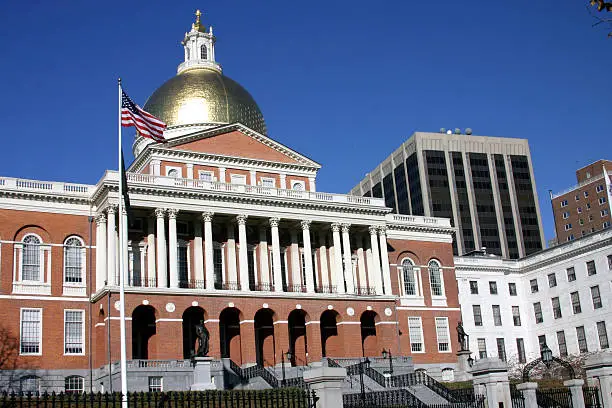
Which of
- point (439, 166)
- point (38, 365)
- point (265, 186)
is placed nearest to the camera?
point (38, 365)

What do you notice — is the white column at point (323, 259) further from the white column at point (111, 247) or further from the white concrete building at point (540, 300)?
the white concrete building at point (540, 300)

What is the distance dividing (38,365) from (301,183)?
26.5 metres

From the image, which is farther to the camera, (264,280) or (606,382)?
(264,280)

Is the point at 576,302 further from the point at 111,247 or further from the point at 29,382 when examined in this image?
the point at 29,382

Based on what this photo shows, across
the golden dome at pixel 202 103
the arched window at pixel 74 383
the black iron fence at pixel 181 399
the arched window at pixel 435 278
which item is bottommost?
the black iron fence at pixel 181 399

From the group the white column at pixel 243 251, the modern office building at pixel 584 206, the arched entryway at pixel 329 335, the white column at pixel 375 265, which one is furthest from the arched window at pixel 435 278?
the modern office building at pixel 584 206

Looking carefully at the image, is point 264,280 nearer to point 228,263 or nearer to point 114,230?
point 228,263

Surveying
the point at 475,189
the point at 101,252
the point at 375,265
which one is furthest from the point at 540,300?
the point at 475,189

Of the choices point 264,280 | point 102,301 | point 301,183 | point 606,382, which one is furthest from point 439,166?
point 606,382

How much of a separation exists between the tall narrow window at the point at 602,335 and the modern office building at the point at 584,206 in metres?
51.5

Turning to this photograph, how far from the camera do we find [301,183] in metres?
69.0

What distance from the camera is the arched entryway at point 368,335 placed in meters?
65.3

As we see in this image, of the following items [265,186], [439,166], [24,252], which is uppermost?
[439,166]

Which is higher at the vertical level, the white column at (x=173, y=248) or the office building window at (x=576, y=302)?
the white column at (x=173, y=248)
